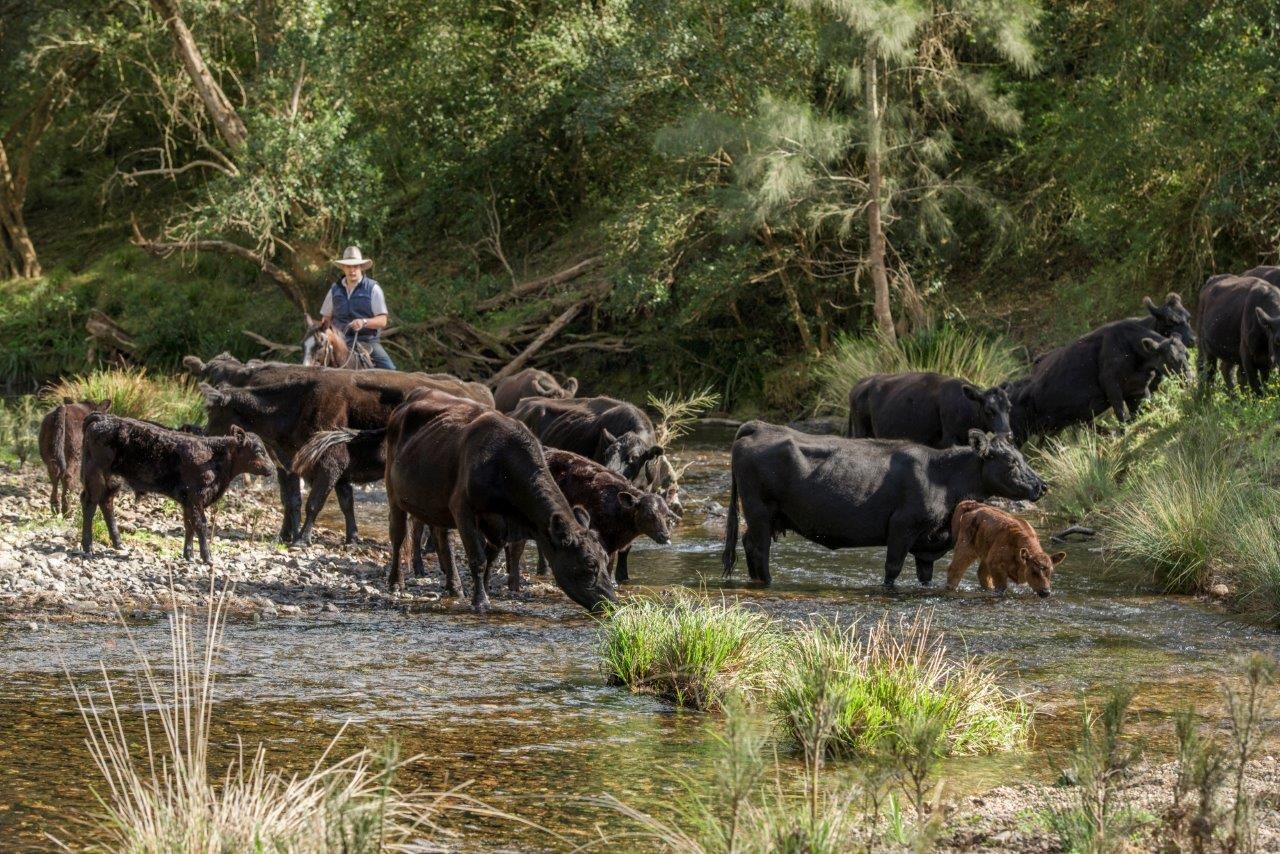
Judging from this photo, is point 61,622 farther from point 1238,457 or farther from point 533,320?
point 533,320

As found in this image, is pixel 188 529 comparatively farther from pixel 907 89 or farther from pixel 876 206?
pixel 907 89

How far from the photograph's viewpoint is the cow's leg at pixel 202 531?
487 inches

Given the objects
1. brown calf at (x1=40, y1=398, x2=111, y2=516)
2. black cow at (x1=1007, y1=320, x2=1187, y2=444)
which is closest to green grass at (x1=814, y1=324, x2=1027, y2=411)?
black cow at (x1=1007, y1=320, x2=1187, y2=444)

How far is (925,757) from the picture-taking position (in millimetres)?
5062

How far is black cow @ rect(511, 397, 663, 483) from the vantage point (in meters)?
13.7

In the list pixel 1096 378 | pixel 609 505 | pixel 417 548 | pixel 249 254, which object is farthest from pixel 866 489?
pixel 249 254

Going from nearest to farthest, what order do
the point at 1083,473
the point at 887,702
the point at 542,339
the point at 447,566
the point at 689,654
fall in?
the point at 887,702
the point at 689,654
the point at 447,566
the point at 1083,473
the point at 542,339

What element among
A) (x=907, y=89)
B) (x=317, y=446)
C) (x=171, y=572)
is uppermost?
(x=907, y=89)

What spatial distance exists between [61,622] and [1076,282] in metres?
19.1

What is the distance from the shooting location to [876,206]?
23594mm

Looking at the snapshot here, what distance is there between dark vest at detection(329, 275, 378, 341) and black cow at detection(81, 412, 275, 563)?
572cm

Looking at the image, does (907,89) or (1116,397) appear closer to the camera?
(1116,397)

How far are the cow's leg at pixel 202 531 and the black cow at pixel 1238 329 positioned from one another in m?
10.3

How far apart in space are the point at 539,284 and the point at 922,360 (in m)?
9.47
